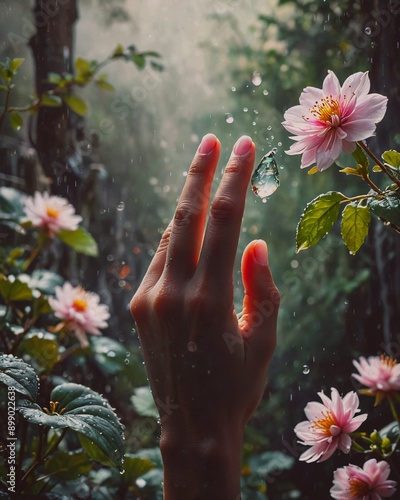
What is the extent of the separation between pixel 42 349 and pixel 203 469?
0.37 m

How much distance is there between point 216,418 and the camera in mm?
518

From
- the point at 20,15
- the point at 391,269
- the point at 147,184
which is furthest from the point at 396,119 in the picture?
the point at 20,15

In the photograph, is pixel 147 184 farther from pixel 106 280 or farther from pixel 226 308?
pixel 226 308

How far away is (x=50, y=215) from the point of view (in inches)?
39.3

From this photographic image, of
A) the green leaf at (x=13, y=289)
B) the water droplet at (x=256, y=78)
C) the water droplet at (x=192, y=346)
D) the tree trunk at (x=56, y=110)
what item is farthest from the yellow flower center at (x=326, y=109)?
the water droplet at (x=256, y=78)

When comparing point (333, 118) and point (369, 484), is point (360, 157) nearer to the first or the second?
point (333, 118)

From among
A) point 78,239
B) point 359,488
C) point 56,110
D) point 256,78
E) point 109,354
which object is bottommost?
point 359,488

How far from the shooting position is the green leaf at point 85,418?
0.52 m

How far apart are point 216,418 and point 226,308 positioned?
0.10 m

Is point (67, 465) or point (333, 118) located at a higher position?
point (333, 118)

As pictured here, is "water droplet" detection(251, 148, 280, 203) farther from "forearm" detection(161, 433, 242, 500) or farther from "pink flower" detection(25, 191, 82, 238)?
"pink flower" detection(25, 191, 82, 238)

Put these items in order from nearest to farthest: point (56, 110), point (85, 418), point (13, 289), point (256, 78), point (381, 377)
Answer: point (85, 418), point (381, 377), point (13, 289), point (56, 110), point (256, 78)

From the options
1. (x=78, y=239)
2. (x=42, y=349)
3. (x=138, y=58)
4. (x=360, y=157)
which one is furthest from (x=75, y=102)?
(x=360, y=157)

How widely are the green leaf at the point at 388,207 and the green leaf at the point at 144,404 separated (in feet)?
2.10
